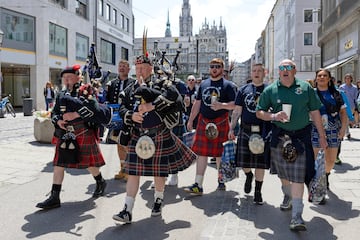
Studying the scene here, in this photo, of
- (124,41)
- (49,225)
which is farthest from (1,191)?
(124,41)

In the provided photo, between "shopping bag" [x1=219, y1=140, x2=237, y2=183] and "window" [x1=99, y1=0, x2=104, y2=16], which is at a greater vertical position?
"window" [x1=99, y1=0, x2=104, y2=16]

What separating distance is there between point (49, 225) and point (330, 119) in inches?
150

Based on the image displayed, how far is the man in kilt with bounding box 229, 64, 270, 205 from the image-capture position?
505cm

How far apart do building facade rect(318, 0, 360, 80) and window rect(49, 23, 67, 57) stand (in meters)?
18.1

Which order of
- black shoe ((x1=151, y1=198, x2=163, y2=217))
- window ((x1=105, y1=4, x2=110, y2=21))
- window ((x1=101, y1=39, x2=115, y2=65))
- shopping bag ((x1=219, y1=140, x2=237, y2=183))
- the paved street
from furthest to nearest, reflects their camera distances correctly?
window ((x1=105, y1=4, x2=110, y2=21))
window ((x1=101, y1=39, x2=115, y2=65))
shopping bag ((x1=219, y1=140, x2=237, y2=183))
black shoe ((x1=151, y1=198, x2=163, y2=217))
the paved street

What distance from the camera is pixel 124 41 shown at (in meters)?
43.8

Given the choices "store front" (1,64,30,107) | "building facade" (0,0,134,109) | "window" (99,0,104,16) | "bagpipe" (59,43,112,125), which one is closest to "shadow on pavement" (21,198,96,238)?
"bagpipe" (59,43,112,125)

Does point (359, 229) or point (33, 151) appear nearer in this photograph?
point (359, 229)

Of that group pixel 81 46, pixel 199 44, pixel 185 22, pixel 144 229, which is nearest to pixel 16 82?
pixel 81 46

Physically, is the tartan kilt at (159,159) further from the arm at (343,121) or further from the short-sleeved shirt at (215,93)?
the arm at (343,121)

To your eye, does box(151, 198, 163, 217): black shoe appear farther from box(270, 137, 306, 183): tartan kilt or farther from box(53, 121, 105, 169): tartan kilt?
box(270, 137, 306, 183): tartan kilt

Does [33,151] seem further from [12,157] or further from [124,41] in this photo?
[124,41]

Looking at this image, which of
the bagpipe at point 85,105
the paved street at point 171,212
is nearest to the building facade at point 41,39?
the paved street at point 171,212

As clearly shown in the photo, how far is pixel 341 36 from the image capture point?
26.2 metres
